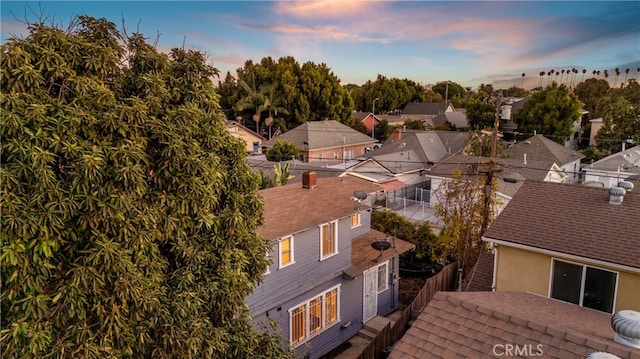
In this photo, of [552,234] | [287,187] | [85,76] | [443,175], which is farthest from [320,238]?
[443,175]

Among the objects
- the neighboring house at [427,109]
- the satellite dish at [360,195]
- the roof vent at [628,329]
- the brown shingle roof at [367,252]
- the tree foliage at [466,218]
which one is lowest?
the brown shingle roof at [367,252]

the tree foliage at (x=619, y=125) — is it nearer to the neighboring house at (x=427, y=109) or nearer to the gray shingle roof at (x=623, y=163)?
the gray shingle roof at (x=623, y=163)

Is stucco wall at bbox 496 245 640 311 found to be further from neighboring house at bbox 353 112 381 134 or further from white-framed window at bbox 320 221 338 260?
neighboring house at bbox 353 112 381 134

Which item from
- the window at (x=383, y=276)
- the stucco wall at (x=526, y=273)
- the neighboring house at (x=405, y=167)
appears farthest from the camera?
the neighboring house at (x=405, y=167)

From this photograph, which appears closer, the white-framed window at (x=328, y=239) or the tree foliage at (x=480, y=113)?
the white-framed window at (x=328, y=239)

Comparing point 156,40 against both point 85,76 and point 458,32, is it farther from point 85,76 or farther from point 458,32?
point 458,32

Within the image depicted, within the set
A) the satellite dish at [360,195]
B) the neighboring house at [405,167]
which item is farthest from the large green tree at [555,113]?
the satellite dish at [360,195]

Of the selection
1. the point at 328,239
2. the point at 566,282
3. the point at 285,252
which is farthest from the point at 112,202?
the point at 566,282

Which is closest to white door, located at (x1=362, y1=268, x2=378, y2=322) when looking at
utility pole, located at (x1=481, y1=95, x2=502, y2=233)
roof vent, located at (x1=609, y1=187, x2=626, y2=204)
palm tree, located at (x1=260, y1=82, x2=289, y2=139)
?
utility pole, located at (x1=481, y1=95, x2=502, y2=233)
